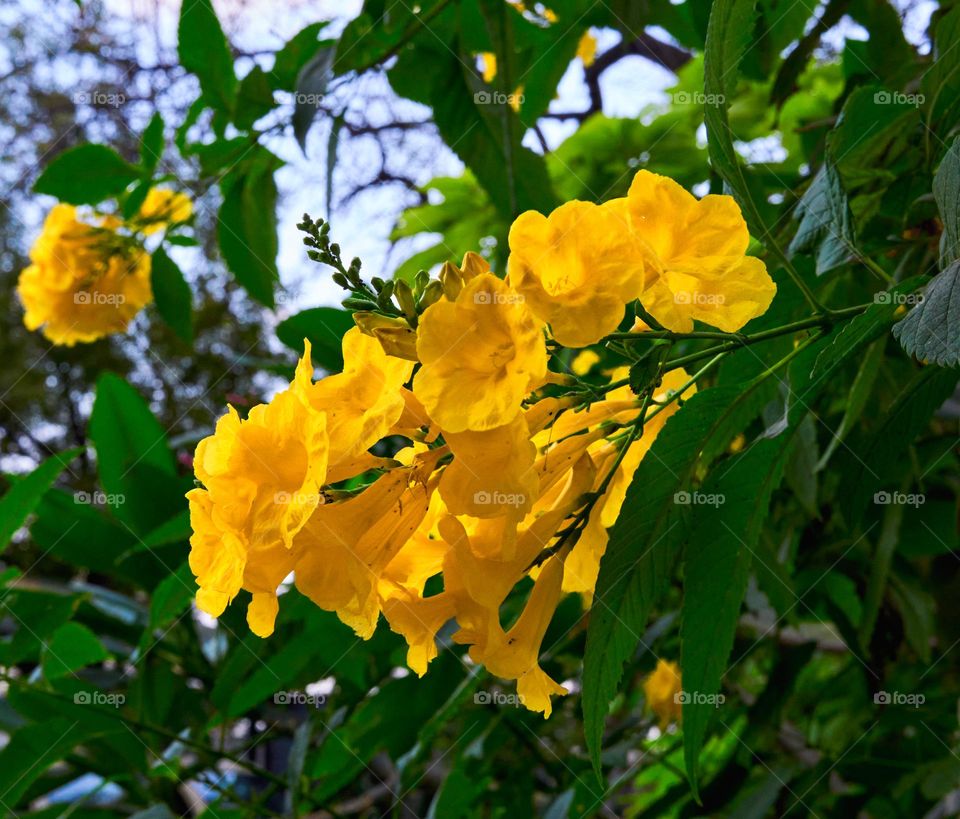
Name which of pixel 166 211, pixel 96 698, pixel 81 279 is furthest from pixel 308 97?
pixel 81 279

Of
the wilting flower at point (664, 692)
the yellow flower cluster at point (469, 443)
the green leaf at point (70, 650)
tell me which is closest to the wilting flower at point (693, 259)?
the yellow flower cluster at point (469, 443)

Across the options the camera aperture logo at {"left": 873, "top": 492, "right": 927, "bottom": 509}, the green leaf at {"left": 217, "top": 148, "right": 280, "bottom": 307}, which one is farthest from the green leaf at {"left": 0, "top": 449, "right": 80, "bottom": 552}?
the camera aperture logo at {"left": 873, "top": 492, "right": 927, "bottom": 509}

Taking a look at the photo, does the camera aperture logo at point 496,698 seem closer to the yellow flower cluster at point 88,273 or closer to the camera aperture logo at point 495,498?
the camera aperture logo at point 495,498

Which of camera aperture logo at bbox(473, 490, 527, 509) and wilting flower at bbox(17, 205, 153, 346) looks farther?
wilting flower at bbox(17, 205, 153, 346)

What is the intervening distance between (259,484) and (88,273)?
140 centimetres

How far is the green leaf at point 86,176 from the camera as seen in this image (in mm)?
1283

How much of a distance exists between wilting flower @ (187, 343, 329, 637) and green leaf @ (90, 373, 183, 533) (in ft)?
3.27

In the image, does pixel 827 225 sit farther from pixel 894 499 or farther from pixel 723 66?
pixel 894 499

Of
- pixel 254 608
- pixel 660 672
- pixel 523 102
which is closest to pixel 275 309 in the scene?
pixel 523 102

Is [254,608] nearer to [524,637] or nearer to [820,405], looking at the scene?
[524,637]

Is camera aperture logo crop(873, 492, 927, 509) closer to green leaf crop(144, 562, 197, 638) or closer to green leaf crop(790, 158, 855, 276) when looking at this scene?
green leaf crop(790, 158, 855, 276)

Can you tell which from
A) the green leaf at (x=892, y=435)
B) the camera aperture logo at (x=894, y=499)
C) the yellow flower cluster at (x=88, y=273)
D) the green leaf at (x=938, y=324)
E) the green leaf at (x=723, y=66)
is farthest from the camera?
the yellow flower cluster at (x=88, y=273)

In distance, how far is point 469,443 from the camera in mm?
462

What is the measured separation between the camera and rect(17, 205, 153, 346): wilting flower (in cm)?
162
